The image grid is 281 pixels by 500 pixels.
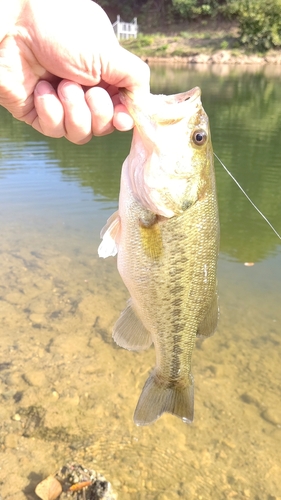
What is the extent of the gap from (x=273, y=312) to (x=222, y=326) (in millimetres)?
805

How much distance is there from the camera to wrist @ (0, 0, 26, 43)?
5.94 feet

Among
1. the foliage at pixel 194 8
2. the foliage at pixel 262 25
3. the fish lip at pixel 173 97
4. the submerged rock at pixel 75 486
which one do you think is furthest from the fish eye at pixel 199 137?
the foliage at pixel 194 8

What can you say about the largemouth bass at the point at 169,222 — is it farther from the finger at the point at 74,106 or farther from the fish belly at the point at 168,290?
the finger at the point at 74,106

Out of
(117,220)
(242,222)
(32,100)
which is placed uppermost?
(32,100)

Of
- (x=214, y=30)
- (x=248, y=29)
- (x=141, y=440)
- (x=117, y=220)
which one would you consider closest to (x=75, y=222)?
(x=141, y=440)

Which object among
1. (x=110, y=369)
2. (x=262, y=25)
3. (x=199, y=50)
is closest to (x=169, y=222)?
(x=110, y=369)

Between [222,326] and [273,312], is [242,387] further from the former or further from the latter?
[273,312]

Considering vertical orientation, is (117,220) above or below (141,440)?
above

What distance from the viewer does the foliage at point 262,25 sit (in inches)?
1651

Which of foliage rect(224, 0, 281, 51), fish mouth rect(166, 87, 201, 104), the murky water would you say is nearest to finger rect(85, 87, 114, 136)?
fish mouth rect(166, 87, 201, 104)

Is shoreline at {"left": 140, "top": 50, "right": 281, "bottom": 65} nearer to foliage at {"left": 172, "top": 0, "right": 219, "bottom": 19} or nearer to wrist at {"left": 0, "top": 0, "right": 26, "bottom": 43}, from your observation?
foliage at {"left": 172, "top": 0, "right": 219, "bottom": 19}

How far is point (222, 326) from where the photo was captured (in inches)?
209

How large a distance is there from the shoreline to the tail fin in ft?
140

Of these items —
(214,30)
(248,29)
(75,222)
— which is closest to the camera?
(75,222)
